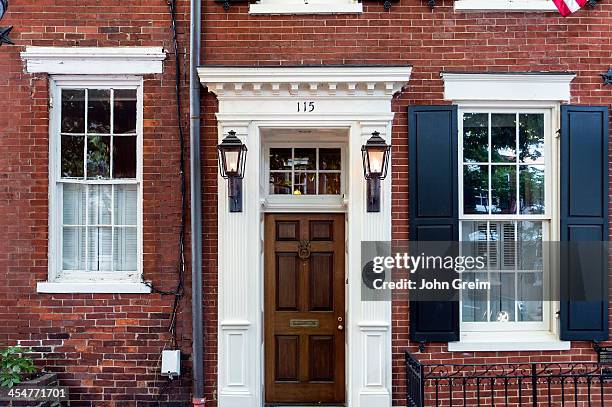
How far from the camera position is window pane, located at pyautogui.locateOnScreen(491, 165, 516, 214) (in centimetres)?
636

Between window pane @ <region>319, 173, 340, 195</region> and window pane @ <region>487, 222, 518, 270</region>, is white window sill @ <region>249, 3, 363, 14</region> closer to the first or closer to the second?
window pane @ <region>319, 173, 340, 195</region>

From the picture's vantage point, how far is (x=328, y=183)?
6699 mm

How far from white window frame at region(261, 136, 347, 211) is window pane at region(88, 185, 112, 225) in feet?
5.60

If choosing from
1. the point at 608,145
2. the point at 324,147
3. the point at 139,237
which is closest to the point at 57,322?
the point at 139,237

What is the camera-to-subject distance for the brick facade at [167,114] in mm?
6156

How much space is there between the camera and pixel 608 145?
20.3ft

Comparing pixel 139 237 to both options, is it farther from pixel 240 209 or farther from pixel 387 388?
pixel 387 388

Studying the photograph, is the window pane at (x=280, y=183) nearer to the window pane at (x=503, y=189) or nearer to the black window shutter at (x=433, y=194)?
the black window shutter at (x=433, y=194)

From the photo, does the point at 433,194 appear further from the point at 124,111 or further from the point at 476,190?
the point at 124,111

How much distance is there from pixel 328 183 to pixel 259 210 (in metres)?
0.98

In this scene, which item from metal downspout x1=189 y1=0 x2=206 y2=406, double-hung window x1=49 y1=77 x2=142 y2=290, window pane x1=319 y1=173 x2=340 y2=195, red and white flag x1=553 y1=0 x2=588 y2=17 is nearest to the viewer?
red and white flag x1=553 y1=0 x2=588 y2=17

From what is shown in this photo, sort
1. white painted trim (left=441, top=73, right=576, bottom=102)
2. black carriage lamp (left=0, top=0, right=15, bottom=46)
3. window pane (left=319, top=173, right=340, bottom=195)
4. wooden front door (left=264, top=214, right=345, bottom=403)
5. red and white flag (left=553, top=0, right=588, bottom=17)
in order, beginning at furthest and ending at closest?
window pane (left=319, top=173, right=340, bottom=195)
wooden front door (left=264, top=214, right=345, bottom=403)
white painted trim (left=441, top=73, right=576, bottom=102)
red and white flag (left=553, top=0, right=588, bottom=17)
black carriage lamp (left=0, top=0, right=15, bottom=46)

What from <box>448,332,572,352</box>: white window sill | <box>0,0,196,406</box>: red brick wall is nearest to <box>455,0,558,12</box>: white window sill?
<box>0,0,196,406</box>: red brick wall

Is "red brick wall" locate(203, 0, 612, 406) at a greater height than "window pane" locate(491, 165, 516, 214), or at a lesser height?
greater
